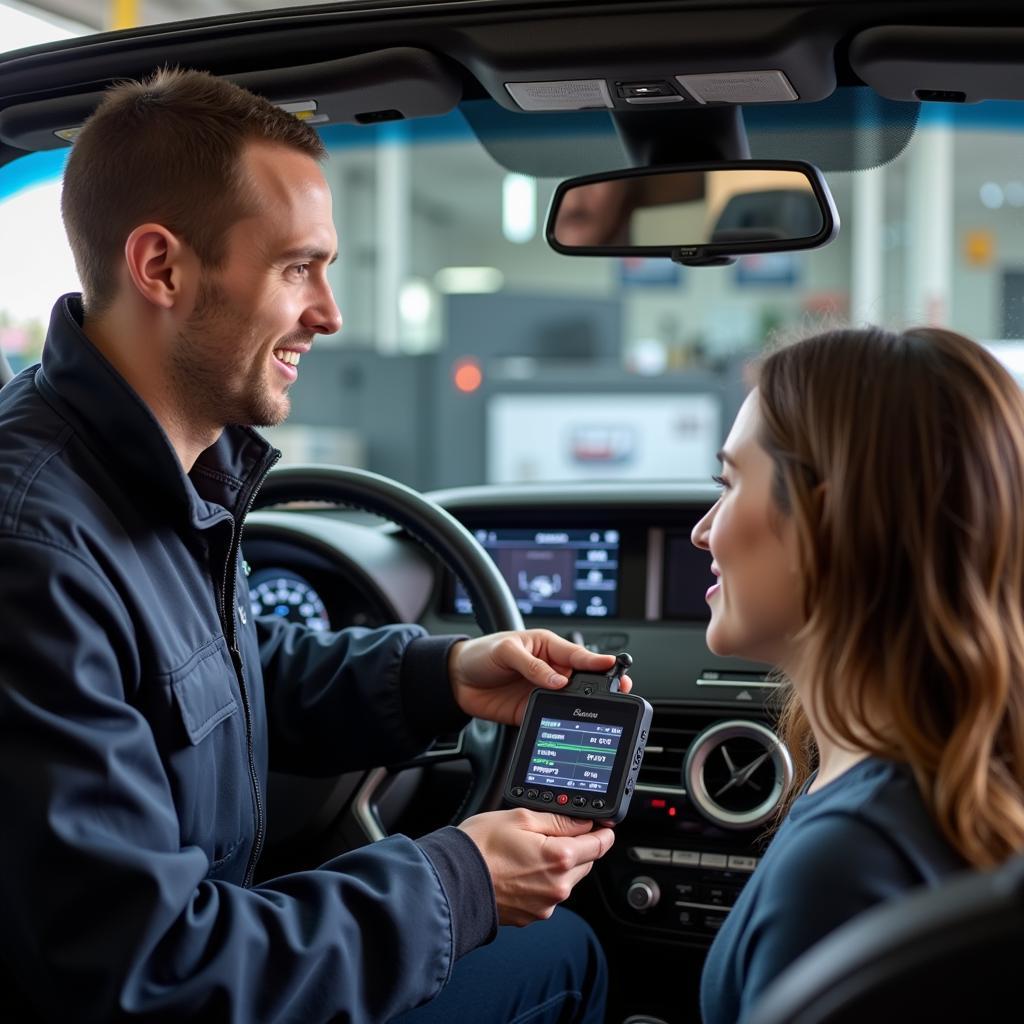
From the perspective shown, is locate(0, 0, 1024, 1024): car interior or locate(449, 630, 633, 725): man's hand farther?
locate(449, 630, 633, 725): man's hand

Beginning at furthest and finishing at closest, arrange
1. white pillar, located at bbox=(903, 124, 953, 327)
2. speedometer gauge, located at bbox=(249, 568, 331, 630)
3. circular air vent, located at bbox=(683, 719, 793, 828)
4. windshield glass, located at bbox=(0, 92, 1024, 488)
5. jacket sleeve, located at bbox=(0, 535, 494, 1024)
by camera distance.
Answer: white pillar, located at bbox=(903, 124, 953, 327)
speedometer gauge, located at bbox=(249, 568, 331, 630)
windshield glass, located at bbox=(0, 92, 1024, 488)
circular air vent, located at bbox=(683, 719, 793, 828)
jacket sleeve, located at bbox=(0, 535, 494, 1024)

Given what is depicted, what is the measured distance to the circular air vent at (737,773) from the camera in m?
1.67

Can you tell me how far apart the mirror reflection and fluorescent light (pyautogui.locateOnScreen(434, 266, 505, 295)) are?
15750 mm

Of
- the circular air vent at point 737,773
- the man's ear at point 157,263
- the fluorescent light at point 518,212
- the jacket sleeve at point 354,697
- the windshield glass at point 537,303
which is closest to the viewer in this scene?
the man's ear at point 157,263

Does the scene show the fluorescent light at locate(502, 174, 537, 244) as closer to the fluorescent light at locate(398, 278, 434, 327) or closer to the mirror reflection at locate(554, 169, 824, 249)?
the fluorescent light at locate(398, 278, 434, 327)

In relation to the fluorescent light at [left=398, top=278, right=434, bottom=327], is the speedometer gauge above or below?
below

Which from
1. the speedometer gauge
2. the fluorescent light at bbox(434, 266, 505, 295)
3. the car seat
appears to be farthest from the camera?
the fluorescent light at bbox(434, 266, 505, 295)

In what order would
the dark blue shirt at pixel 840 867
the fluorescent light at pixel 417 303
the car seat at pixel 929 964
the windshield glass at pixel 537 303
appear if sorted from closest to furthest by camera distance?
the car seat at pixel 929 964
the dark blue shirt at pixel 840 867
the windshield glass at pixel 537 303
the fluorescent light at pixel 417 303

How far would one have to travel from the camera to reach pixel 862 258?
1065 cm

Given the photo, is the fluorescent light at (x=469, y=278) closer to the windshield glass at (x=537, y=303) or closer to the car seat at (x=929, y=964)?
the windshield glass at (x=537, y=303)

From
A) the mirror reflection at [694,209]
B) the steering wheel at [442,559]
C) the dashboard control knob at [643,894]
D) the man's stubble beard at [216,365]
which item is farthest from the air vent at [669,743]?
the man's stubble beard at [216,365]

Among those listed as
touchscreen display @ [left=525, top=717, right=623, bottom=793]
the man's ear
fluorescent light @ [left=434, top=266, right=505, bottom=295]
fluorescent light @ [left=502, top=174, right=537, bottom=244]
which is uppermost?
fluorescent light @ [left=502, top=174, right=537, bottom=244]

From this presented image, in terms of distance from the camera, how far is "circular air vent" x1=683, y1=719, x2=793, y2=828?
5.48ft

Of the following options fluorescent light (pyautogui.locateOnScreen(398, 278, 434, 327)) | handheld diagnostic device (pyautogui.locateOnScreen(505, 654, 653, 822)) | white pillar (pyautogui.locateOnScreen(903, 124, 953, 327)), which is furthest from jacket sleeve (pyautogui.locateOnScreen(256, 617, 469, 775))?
fluorescent light (pyautogui.locateOnScreen(398, 278, 434, 327))
